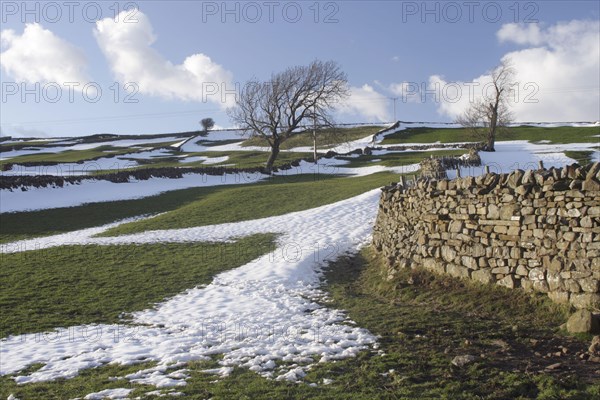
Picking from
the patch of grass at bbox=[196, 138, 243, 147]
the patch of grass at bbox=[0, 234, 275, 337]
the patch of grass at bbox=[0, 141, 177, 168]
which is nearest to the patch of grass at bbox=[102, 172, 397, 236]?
the patch of grass at bbox=[0, 234, 275, 337]

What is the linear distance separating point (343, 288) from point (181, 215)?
12.6 meters

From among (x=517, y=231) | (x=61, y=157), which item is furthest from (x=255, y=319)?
(x=61, y=157)

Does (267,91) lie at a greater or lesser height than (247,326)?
greater

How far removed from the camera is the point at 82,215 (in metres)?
24.3

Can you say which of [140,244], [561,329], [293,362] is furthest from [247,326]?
[140,244]

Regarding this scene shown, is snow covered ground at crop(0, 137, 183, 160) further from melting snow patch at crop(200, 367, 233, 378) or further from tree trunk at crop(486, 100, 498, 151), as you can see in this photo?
melting snow patch at crop(200, 367, 233, 378)

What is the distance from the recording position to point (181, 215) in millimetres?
22203

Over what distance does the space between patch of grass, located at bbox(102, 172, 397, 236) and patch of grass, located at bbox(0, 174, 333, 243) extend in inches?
64.5

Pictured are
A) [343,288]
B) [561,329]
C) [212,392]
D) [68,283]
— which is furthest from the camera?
[68,283]

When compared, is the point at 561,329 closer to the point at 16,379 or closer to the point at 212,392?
the point at 212,392

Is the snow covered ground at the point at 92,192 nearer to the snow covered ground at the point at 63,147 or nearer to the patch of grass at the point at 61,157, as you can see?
the patch of grass at the point at 61,157

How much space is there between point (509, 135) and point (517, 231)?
198 ft

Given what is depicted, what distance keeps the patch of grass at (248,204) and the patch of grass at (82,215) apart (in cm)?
164

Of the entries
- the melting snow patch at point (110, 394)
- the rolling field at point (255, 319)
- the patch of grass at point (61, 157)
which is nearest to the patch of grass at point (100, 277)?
the rolling field at point (255, 319)
